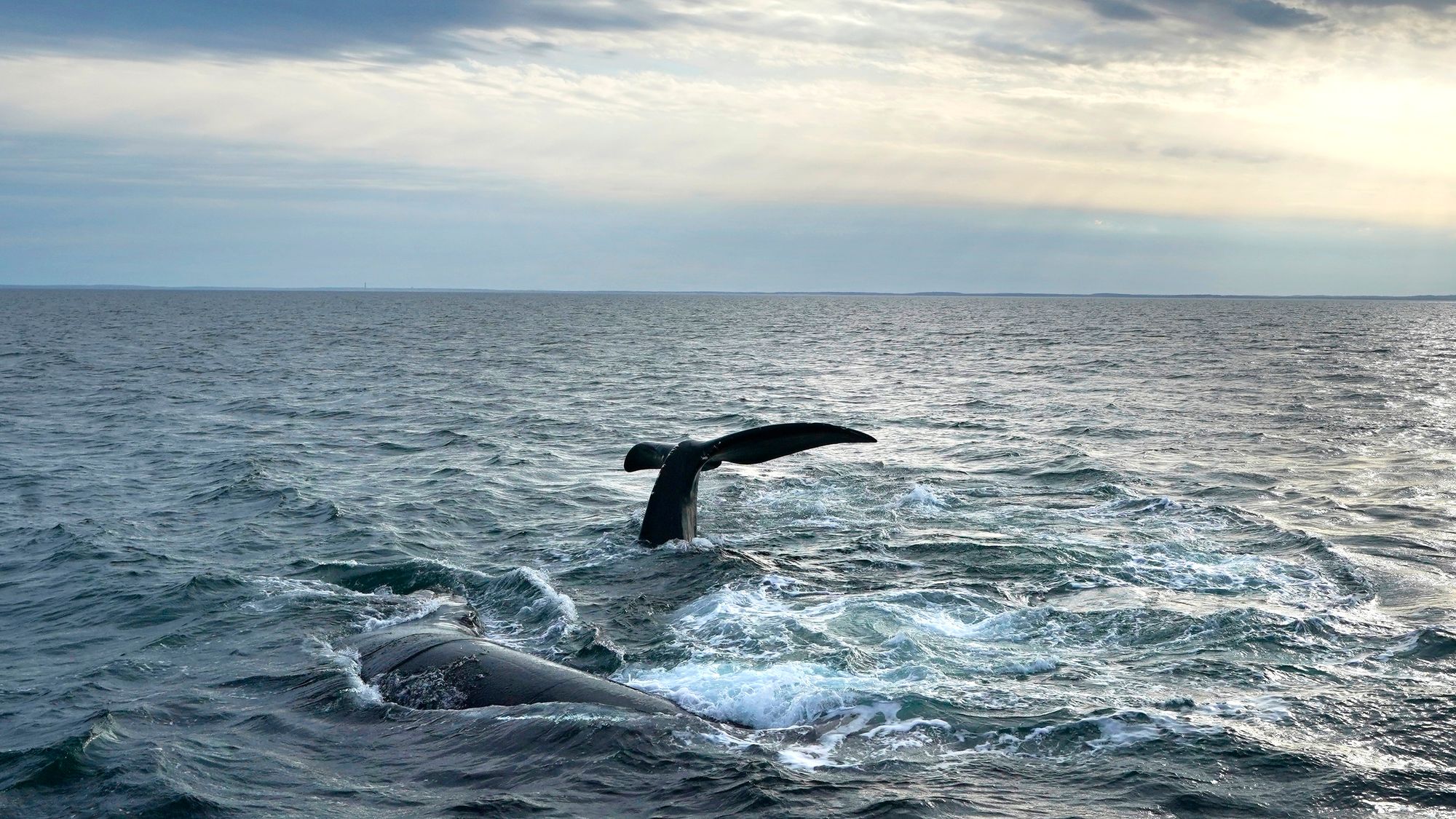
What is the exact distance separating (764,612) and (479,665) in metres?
3.59

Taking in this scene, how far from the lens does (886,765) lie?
28.1ft

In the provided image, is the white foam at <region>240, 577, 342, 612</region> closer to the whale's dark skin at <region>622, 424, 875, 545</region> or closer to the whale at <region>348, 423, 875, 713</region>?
the whale at <region>348, 423, 875, 713</region>

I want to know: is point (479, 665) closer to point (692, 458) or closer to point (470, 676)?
point (470, 676)

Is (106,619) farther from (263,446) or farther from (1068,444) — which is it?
(1068,444)

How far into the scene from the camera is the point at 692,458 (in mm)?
14883

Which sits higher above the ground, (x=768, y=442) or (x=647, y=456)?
(x=768, y=442)

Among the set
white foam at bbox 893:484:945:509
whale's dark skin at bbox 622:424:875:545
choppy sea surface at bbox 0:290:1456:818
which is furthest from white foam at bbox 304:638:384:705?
white foam at bbox 893:484:945:509

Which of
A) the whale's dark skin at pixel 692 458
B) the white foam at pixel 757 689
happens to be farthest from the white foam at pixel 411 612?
the white foam at pixel 757 689

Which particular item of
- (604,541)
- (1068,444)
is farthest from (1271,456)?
(604,541)

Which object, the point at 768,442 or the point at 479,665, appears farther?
the point at 768,442

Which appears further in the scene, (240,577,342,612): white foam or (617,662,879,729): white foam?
(240,577,342,612): white foam

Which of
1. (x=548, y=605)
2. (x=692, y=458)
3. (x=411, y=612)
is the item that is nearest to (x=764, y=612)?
(x=548, y=605)

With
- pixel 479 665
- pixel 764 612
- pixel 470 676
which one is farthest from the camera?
pixel 764 612

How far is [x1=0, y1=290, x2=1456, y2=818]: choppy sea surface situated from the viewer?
845 centimetres
